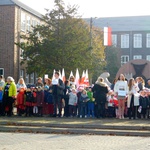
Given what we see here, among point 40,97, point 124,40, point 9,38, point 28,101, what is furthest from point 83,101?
point 124,40

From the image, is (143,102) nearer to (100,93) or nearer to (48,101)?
(100,93)

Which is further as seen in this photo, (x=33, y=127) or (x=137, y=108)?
(x=137, y=108)

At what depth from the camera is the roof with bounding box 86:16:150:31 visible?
79438mm

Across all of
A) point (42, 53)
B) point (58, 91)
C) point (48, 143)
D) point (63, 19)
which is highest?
point (63, 19)

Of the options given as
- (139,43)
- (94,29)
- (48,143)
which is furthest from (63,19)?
(139,43)

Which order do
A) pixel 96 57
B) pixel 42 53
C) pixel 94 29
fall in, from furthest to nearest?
pixel 94 29, pixel 96 57, pixel 42 53

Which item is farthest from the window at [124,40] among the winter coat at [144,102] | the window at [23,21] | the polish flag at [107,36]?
the winter coat at [144,102]

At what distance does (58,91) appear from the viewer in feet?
60.5

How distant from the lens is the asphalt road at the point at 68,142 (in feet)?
37.1

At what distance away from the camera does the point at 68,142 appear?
12.3 metres

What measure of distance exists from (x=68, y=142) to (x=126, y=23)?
71.6 m

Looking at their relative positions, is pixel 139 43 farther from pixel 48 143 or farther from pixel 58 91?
pixel 48 143

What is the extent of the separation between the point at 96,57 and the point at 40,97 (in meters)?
32.1

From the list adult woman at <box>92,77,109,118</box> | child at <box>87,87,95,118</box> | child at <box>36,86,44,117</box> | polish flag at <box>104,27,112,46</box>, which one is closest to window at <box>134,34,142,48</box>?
polish flag at <box>104,27,112,46</box>
